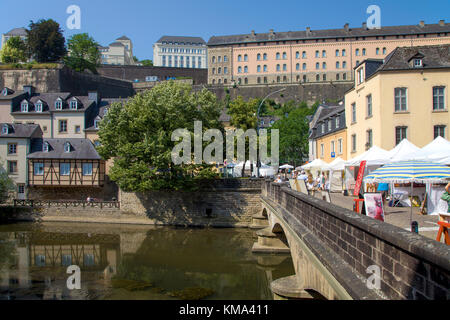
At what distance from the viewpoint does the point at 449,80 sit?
25078 millimetres

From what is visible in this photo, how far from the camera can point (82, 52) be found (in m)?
89.9

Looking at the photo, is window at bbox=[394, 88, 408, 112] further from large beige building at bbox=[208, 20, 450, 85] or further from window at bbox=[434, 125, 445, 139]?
large beige building at bbox=[208, 20, 450, 85]

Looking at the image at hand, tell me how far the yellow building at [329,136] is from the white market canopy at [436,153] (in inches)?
645

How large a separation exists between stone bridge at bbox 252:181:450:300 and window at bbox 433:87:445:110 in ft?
64.6

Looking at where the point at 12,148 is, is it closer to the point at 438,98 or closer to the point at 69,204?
the point at 69,204

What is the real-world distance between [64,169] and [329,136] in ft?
85.9

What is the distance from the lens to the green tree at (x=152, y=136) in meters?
30.8

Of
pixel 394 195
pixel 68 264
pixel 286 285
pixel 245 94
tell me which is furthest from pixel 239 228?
pixel 245 94

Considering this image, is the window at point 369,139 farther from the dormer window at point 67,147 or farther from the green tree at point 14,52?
the green tree at point 14,52

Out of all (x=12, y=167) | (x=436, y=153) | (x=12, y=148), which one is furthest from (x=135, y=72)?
(x=436, y=153)

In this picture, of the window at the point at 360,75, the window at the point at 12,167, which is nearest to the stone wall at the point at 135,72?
the window at the point at 12,167

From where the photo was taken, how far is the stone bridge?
359 cm

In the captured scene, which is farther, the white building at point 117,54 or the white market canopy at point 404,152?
the white building at point 117,54

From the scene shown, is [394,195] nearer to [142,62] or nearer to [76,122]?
[76,122]
